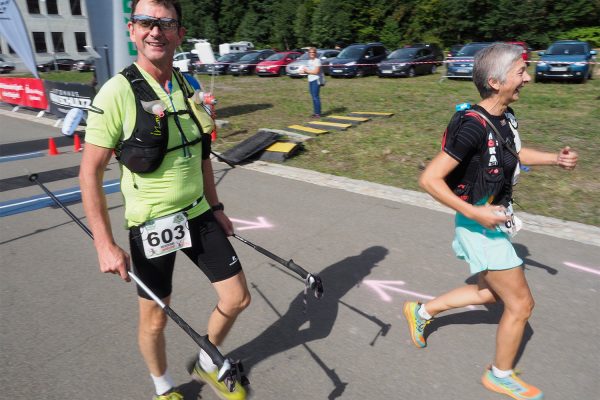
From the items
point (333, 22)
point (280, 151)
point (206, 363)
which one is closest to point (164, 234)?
point (206, 363)

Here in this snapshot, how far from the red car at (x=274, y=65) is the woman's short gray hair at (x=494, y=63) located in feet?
78.9

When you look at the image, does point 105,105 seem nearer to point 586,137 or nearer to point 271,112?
point 586,137

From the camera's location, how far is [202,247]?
2.46m

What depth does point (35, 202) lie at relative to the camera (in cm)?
653

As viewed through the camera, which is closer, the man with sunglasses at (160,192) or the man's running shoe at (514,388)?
the man with sunglasses at (160,192)

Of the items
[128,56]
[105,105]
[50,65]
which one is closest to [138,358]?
[105,105]

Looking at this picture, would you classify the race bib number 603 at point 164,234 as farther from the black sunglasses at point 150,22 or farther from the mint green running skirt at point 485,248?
the mint green running skirt at point 485,248

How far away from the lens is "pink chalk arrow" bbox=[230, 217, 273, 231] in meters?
5.44

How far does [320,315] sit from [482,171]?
5.75ft

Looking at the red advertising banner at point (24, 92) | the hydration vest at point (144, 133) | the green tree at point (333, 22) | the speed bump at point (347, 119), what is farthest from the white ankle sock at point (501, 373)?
the green tree at point (333, 22)

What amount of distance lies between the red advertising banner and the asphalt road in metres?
11.3

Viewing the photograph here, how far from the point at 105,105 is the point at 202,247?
0.88 meters

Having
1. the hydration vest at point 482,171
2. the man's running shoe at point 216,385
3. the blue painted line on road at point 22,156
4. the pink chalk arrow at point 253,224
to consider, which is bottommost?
the blue painted line on road at point 22,156

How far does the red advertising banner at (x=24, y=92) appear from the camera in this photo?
49.8 ft
